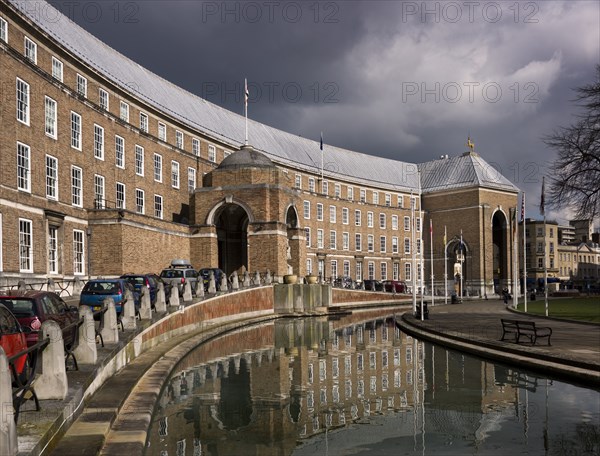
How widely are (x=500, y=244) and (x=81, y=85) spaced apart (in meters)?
65.8

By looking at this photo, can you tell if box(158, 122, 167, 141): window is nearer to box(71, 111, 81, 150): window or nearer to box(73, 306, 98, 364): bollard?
box(71, 111, 81, 150): window

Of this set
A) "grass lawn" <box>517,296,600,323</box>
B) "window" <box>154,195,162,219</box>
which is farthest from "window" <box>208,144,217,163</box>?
"grass lawn" <box>517,296,600,323</box>

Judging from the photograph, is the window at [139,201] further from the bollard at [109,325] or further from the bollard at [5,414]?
the bollard at [5,414]

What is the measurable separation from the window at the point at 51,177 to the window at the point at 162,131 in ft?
54.2

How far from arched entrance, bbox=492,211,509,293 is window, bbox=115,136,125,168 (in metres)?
58.5

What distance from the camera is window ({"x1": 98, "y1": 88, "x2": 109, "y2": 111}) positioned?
4110cm

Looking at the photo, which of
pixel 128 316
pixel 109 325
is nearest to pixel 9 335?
pixel 109 325

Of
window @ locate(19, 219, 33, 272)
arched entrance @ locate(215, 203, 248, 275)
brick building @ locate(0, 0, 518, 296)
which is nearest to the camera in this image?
window @ locate(19, 219, 33, 272)

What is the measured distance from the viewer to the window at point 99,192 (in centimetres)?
3891

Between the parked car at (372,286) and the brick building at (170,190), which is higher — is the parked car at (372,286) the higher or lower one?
the lower one

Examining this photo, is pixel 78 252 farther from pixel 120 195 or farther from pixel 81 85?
pixel 81 85

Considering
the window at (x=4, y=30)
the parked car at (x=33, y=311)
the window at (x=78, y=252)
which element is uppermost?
the window at (x=4, y=30)

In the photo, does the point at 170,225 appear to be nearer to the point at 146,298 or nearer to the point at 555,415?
the point at 146,298

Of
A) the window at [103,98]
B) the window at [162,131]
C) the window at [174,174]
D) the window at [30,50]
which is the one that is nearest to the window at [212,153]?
the window at [174,174]
